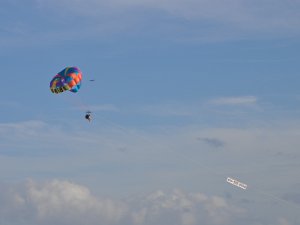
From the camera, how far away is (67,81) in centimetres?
15450

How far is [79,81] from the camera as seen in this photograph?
158m

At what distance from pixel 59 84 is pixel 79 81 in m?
6.82

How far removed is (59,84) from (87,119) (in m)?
16.2

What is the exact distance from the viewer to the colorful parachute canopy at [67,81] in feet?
504

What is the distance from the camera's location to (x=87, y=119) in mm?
145000

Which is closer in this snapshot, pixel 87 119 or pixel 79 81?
pixel 87 119

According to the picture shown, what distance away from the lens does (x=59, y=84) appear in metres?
154

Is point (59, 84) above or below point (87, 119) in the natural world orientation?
above

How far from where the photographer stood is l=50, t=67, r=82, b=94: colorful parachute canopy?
6053 inches

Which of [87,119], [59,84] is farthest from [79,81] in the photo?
[87,119]

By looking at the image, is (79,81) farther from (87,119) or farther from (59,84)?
(87,119)

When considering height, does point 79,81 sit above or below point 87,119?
above

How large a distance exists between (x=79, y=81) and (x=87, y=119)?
17.8 metres
